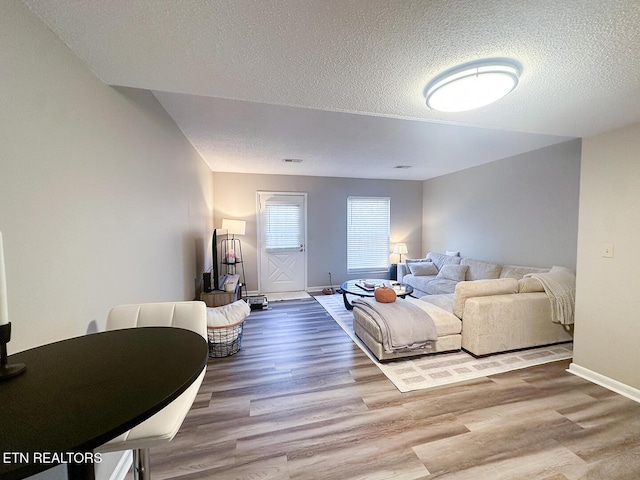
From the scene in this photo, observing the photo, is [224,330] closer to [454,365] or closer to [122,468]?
[122,468]

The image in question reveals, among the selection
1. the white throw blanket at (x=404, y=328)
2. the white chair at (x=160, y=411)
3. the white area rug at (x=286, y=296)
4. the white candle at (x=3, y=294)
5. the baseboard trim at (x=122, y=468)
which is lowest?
the baseboard trim at (x=122, y=468)

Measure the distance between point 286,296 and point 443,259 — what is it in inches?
129

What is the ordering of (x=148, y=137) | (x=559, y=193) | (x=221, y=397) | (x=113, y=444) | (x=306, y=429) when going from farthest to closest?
(x=559, y=193)
(x=221, y=397)
(x=148, y=137)
(x=306, y=429)
(x=113, y=444)

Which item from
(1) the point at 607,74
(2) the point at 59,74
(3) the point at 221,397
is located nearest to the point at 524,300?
(1) the point at 607,74

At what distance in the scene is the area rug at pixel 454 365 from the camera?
2.37m

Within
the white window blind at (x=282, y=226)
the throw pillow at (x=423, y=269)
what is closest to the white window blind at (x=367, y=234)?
the throw pillow at (x=423, y=269)

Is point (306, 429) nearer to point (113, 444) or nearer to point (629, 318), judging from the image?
point (113, 444)

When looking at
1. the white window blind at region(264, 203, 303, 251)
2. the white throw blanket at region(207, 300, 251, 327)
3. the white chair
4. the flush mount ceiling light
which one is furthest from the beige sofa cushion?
the white window blind at region(264, 203, 303, 251)

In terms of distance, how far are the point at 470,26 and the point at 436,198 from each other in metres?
5.20

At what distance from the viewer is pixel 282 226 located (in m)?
5.52

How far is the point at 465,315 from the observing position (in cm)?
281

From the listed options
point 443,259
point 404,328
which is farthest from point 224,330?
point 443,259

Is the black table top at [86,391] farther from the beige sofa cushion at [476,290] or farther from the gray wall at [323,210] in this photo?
the gray wall at [323,210]

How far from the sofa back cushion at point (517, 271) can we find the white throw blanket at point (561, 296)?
2.22 feet
